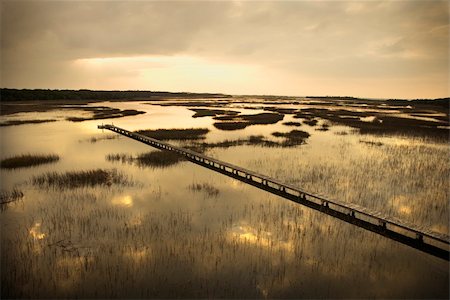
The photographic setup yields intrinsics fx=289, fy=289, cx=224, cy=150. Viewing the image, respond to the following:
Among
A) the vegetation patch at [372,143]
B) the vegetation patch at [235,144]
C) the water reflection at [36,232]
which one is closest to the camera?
the water reflection at [36,232]

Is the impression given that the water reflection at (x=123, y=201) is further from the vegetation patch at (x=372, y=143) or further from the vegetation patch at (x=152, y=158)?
the vegetation patch at (x=372, y=143)

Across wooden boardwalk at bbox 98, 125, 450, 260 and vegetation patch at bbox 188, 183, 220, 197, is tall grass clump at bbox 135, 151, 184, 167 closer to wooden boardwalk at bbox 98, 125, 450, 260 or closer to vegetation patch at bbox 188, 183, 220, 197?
wooden boardwalk at bbox 98, 125, 450, 260

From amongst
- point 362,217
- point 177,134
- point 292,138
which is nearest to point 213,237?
point 362,217

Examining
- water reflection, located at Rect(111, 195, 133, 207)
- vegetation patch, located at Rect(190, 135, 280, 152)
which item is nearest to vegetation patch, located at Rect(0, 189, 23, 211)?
water reflection, located at Rect(111, 195, 133, 207)

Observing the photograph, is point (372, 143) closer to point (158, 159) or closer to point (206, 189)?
point (206, 189)

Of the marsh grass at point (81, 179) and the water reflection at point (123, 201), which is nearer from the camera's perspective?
the water reflection at point (123, 201)

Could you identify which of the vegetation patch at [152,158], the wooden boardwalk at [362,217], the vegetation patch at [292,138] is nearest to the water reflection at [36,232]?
the vegetation patch at [152,158]
